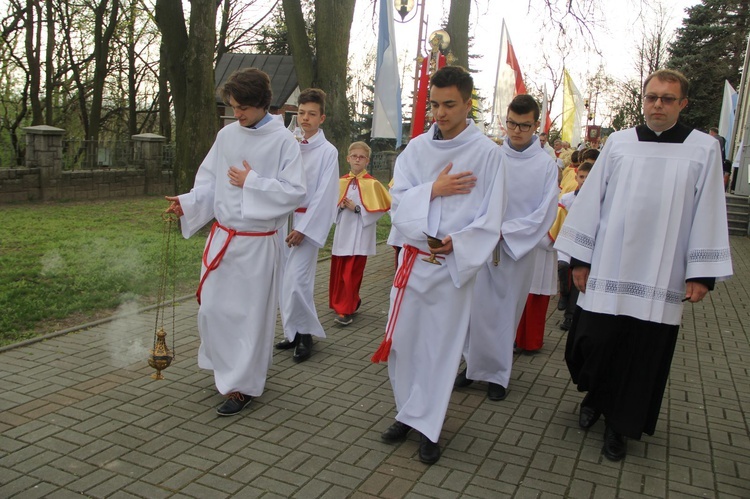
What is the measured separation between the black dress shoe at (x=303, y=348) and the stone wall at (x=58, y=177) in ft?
39.2

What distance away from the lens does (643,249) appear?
4051 millimetres

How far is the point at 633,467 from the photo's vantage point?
412 centimetres

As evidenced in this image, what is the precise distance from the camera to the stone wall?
51.8ft

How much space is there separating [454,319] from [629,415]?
1.19m

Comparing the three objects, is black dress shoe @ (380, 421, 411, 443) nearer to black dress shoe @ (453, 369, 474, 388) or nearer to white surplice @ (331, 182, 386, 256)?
black dress shoe @ (453, 369, 474, 388)

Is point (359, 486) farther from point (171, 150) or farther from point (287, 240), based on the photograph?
point (171, 150)

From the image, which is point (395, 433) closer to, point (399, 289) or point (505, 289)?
point (399, 289)

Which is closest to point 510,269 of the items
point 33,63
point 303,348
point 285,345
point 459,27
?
point 303,348

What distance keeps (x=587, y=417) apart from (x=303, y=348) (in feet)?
7.80

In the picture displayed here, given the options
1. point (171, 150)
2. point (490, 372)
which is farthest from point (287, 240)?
point (171, 150)

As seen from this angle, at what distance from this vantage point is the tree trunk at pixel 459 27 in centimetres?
1545

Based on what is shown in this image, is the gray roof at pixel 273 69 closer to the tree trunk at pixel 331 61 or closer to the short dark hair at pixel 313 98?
the tree trunk at pixel 331 61

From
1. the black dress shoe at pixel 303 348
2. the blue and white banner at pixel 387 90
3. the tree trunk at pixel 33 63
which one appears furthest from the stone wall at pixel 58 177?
the black dress shoe at pixel 303 348

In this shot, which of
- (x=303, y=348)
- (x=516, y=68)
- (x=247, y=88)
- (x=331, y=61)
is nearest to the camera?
(x=247, y=88)
